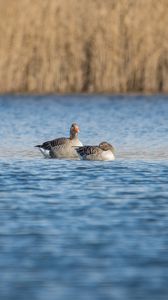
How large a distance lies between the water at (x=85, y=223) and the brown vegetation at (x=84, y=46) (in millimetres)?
10994

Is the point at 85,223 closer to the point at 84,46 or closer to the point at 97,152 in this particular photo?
the point at 97,152

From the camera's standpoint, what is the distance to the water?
6867 mm

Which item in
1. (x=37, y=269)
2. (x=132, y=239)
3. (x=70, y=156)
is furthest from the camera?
(x=70, y=156)

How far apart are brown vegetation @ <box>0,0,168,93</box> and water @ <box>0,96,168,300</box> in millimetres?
10994

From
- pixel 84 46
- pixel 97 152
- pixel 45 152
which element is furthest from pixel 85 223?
pixel 84 46

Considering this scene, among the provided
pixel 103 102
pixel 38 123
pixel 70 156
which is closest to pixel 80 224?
pixel 70 156

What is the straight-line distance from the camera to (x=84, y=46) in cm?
3059

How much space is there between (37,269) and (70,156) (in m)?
8.40

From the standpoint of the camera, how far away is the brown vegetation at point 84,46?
2991 centimetres

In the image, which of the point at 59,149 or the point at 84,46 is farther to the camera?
the point at 84,46

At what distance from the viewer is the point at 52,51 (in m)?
30.4

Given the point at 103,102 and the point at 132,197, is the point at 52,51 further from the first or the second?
the point at 132,197

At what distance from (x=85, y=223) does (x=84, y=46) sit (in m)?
21.7

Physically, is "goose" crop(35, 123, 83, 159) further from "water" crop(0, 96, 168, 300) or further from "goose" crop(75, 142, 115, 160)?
"goose" crop(75, 142, 115, 160)
